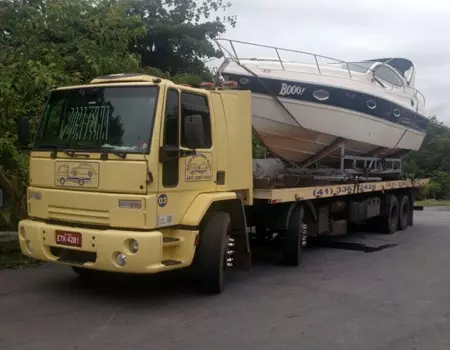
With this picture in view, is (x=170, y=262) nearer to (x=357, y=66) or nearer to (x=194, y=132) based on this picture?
(x=194, y=132)

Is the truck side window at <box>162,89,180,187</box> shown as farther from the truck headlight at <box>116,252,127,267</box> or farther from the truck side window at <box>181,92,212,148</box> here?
the truck headlight at <box>116,252,127,267</box>

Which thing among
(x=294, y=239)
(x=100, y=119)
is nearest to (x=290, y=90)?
(x=294, y=239)

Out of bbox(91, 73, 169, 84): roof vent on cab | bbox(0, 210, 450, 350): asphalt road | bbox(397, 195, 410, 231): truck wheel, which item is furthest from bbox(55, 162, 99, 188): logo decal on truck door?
bbox(397, 195, 410, 231): truck wheel

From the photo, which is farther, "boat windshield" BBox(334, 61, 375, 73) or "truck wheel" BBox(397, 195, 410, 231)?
"truck wheel" BBox(397, 195, 410, 231)

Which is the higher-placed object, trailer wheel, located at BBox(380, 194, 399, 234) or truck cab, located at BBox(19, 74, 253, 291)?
truck cab, located at BBox(19, 74, 253, 291)

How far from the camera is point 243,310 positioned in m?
6.08

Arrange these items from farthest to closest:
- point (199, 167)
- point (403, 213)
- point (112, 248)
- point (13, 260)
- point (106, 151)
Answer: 1. point (403, 213)
2. point (13, 260)
3. point (199, 167)
4. point (106, 151)
5. point (112, 248)

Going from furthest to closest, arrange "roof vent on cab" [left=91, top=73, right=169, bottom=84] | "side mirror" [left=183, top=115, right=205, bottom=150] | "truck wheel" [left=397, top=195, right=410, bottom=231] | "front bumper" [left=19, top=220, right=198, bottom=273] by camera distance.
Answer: "truck wheel" [left=397, top=195, right=410, bottom=231], "side mirror" [left=183, top=115, right=205, bottom=150], "roof vent on cab" [left=91, top=73, right=169, bottom=84], "front bumper" [left=19, top=220, right=198, bottom=273]

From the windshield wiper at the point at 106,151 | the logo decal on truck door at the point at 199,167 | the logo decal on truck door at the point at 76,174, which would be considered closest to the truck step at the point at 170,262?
the logo decal on truck door at the point at 199,167

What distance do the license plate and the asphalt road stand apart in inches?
26.1

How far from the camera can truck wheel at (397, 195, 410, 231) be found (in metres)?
13.7

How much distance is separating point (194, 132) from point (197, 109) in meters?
0.32

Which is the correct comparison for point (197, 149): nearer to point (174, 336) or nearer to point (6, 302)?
point (174, 336)

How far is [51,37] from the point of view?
8484 millimetres
